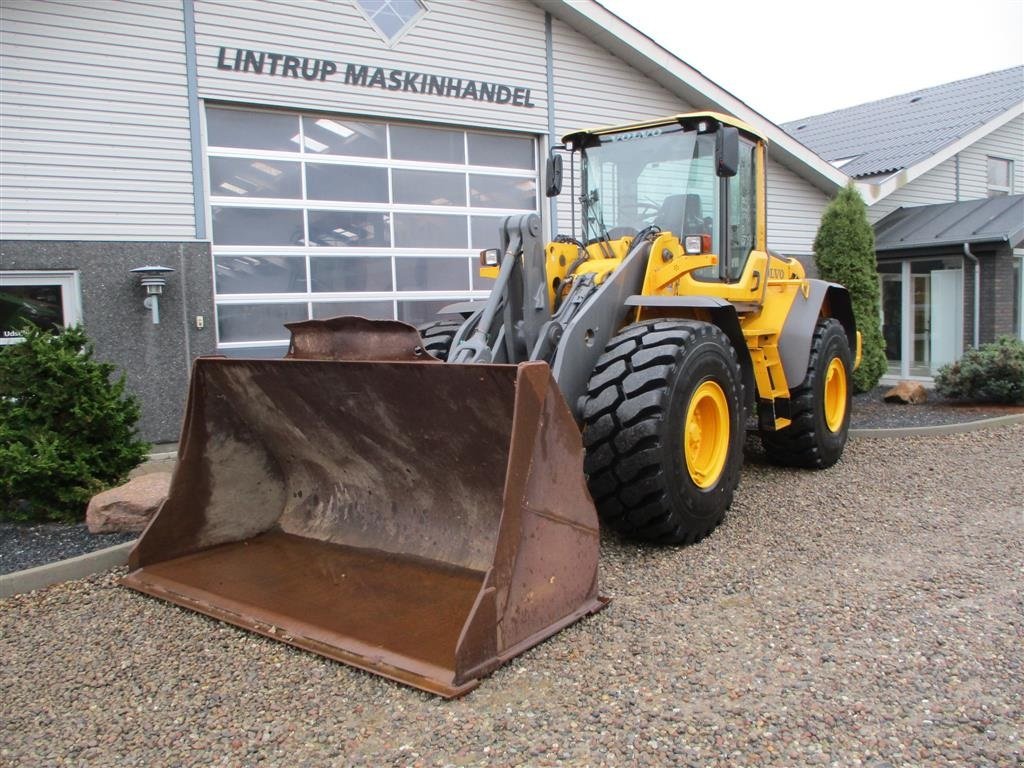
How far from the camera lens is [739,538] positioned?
5141 millimetres

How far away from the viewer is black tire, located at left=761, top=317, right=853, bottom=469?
6766 millimetres

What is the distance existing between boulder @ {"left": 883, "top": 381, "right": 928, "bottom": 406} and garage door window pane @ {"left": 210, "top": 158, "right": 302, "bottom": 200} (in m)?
7.91

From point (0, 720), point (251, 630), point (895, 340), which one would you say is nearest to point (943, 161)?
point (895, 340)

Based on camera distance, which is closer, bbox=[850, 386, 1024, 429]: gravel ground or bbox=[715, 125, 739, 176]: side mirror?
bbox=[715, 125, 739, 176]: side mirror

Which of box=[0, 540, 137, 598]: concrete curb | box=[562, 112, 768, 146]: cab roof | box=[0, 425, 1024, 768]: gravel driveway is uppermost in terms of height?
box=[562, 112, 768, 146]: cab roof

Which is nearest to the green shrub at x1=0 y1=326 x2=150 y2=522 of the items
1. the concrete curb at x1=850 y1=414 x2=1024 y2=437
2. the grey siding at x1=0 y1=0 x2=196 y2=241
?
the grey siding at x1=0 y1=0 x2=196 y2=241

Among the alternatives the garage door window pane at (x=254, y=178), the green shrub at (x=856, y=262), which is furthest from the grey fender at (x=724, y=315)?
the green shrub at (x=856, y=262)

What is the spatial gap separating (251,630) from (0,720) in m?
0.96

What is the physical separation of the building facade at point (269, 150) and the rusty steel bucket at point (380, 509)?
3668 millimetres

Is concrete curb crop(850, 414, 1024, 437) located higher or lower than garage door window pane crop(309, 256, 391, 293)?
lower

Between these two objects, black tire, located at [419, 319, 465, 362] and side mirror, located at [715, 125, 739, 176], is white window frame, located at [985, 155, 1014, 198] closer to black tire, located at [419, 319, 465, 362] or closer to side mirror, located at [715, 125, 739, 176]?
side mirror, located at [715, 125, 739, 176]

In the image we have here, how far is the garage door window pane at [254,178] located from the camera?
8445mm

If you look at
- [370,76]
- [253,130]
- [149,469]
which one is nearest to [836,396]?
[370,76]

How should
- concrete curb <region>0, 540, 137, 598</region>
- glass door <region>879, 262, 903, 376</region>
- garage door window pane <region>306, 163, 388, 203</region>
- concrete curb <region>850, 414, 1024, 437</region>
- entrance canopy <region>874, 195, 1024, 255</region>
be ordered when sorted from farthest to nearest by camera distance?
glass door <region>879, 262, 903, 376</region> → entrance canopy <region>874, 195, 1024, 255</region> → garage door window pane <region>306, 163, 388, 203</region> → concrete curb <region>850, 414, 1024, 437</region> → concrete curb <region>0, 540, 137, 598</region>
